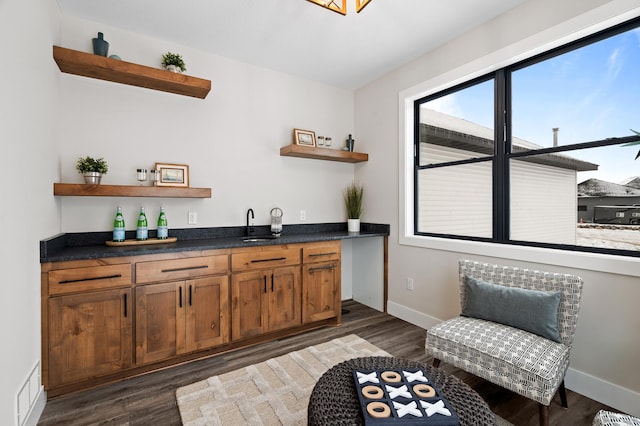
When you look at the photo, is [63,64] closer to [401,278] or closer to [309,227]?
[309,227]

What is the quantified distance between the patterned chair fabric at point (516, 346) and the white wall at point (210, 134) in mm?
2171

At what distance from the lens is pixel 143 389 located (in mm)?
2141

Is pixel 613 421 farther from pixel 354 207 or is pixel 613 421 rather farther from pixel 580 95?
pixel 354 207

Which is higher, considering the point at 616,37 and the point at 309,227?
the point at 616,37

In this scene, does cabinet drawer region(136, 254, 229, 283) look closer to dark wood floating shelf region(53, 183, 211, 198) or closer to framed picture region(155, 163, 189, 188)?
dark wood floating shelf region(53, 183, 211, 198)

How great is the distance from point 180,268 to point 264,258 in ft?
2.33

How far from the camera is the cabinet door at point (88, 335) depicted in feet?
6.59

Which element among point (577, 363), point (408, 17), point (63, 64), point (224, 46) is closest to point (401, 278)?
point (577, 363)

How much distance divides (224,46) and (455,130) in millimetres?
2441

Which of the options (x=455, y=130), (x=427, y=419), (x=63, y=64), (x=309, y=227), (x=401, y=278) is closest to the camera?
(x=427, y=419)

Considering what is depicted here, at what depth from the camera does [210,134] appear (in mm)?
3133

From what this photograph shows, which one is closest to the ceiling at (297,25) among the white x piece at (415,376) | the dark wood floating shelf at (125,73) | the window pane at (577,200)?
the dark wood floating shelf at (125,73)

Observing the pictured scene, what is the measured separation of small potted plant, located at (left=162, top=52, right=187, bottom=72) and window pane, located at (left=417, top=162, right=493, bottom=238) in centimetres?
260

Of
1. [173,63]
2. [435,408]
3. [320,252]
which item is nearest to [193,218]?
[320,252]
